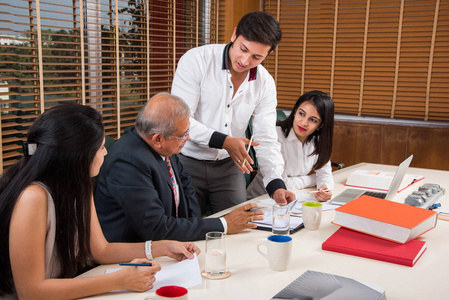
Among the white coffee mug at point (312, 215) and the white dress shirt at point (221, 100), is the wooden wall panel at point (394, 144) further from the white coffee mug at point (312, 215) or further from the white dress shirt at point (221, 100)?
the white coffee mug at point (312, 215)

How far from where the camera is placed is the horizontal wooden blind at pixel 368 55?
420 cm

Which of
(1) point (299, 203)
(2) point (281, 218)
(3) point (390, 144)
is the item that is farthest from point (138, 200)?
(3) point (390, 144)

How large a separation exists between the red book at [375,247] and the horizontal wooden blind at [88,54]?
179cm

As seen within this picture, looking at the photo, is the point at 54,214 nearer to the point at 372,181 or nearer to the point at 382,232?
the point at 382,232

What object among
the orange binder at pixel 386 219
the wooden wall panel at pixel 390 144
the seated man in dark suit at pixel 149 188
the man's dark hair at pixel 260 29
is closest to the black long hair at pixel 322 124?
the man's dark hair at pixel 260 29

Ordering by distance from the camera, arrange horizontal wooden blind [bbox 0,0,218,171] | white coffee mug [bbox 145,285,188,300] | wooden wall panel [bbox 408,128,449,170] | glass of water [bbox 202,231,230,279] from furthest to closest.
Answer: wooden wall panel [bbox 408,128,449,170]
horizontal wooden blind [bbox 0,0,218,171]
glass of water [bbox 202,231,230,279]
white coffee mug [bbox 145,285,188,300]

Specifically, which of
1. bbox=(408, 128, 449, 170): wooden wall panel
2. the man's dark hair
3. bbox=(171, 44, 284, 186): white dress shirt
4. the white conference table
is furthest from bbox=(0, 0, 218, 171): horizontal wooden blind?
bbox=(408, 128, 449, 170): wooden wall panel

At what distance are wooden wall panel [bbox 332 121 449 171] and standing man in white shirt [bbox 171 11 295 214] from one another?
210 centimetres

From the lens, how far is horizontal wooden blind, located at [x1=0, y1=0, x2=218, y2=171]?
2.50m

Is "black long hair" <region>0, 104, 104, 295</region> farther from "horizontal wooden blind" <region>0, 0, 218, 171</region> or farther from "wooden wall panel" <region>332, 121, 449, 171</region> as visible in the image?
"wooden wall panel" <region>332, 121, 449, 171</region>

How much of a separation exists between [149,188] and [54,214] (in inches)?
17.1

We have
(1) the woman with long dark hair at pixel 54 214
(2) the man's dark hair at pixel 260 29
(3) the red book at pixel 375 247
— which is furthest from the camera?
(2) the man's dark hair at pixel 260 29

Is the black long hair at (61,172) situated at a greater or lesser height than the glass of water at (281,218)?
greater

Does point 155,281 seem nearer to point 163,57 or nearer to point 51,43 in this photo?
point 51,43
